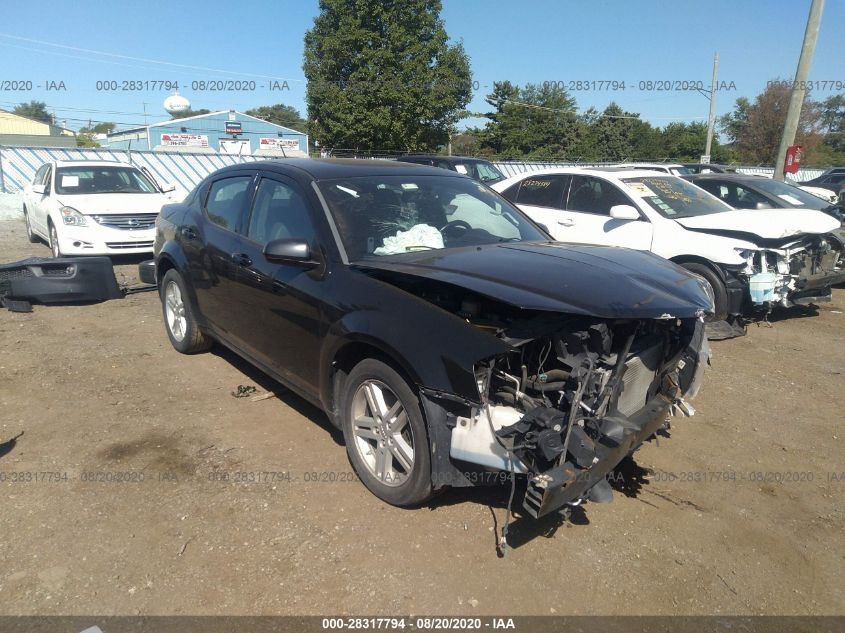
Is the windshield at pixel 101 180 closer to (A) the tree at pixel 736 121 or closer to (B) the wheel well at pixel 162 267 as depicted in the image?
(B) the wheel well at pixel 162 267

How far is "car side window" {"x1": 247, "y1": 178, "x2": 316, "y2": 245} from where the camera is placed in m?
3.73

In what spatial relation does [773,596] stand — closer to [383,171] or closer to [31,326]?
[383,171]

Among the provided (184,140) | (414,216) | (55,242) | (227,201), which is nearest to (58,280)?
(55,242)

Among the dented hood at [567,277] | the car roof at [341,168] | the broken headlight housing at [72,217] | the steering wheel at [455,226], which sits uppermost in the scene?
the car roof at [341,168]

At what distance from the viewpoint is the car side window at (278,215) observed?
3.73 metres

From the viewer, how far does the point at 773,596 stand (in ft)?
8.64

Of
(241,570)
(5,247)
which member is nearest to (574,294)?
(241,570)

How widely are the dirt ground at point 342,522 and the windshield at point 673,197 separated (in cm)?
286

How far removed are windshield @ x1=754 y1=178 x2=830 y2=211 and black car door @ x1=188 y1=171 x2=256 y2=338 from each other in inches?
309

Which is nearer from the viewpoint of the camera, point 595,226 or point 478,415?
point 478,415

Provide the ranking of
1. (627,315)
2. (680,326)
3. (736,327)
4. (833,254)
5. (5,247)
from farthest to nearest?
(5,247) < (833,254) < (736,327) < (680,326) < (627,315)

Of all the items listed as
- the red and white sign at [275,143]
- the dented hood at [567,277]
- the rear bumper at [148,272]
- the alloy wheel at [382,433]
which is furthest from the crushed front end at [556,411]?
the red and white sign at [275,143]

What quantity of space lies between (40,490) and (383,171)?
112 inches

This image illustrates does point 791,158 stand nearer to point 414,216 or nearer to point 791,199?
point 791,199
